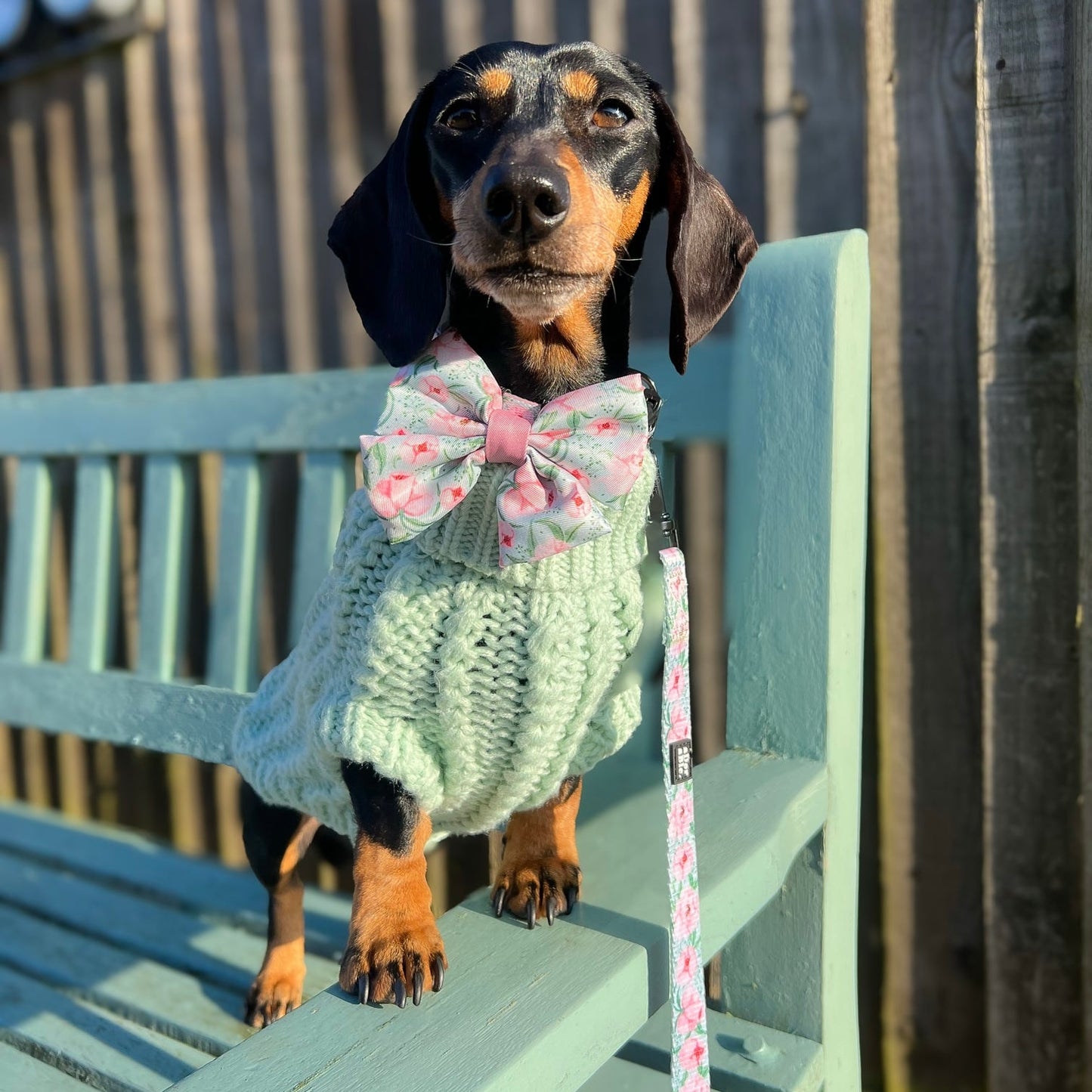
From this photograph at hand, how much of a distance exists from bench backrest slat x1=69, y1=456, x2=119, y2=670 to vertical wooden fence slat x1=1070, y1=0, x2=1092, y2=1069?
5.93 feet

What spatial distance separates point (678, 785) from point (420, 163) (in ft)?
2.82

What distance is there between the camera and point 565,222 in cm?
110

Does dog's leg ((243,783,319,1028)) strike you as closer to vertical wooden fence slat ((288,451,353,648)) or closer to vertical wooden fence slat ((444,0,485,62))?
vertical wooden fence slat ((288,451,353,648))

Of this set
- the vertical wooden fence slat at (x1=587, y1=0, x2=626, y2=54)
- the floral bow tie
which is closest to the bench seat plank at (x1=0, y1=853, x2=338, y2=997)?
the floral bow tie

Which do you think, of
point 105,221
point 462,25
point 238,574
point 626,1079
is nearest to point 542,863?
point 626,1079

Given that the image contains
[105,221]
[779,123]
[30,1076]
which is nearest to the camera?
[30,1076]

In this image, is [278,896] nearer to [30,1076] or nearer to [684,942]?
[30,1076]

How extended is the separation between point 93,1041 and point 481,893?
0.69 meters

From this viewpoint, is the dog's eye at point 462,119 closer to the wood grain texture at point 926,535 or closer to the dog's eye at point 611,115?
the dog's eye at point 611,115

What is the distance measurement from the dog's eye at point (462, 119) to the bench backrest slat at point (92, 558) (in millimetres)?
1172

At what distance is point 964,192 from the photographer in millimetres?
1694

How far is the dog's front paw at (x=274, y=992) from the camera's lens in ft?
4.79

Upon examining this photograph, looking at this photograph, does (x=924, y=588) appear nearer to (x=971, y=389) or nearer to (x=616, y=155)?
(x=971, y=389)

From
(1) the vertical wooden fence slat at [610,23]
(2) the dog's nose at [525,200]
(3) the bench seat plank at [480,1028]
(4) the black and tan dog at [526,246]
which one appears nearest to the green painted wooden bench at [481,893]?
(3) the bench seat plank at [480,1028]
